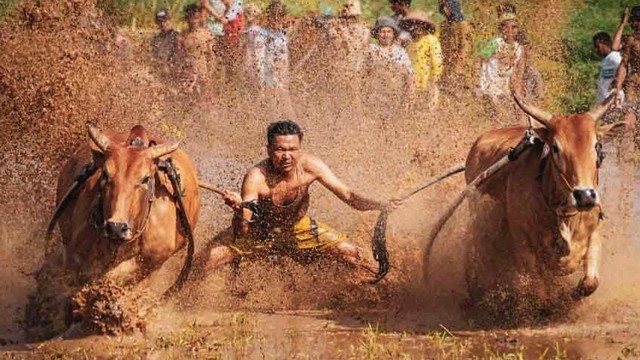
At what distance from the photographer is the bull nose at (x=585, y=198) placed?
9125mm

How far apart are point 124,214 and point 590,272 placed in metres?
3.03

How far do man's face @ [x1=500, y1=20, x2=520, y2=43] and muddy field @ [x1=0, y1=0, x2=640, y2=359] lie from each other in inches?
39.9

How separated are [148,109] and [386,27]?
12.8 ft

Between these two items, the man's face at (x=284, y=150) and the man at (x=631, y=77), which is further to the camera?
the man at (x=631, y=77)

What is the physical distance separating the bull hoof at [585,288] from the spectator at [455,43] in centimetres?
688

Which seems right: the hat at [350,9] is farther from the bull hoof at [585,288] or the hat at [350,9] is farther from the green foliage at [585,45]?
the bull hoof at [585,288]

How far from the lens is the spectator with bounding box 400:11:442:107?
16422 millimetres

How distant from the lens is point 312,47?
16.6 m

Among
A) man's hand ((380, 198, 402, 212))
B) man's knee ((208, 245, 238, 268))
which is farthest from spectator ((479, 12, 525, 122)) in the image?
man's knee ((208, 245, 238, 268))

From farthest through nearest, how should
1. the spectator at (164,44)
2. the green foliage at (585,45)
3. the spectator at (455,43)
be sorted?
the green foliage at (585,45) < the spectator at (455,43) < the spectator at (164,44)

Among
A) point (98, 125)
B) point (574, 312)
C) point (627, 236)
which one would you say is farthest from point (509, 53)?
point (574, 312)

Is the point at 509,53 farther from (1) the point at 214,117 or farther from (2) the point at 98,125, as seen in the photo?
(2) the point at 98,125

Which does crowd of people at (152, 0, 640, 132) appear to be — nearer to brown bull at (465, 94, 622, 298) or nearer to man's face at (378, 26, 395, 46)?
man's face at (378, 26, 395, 46)

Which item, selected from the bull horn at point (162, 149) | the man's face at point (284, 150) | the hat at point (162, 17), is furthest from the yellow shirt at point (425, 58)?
the bull horn at point (162, 149)
